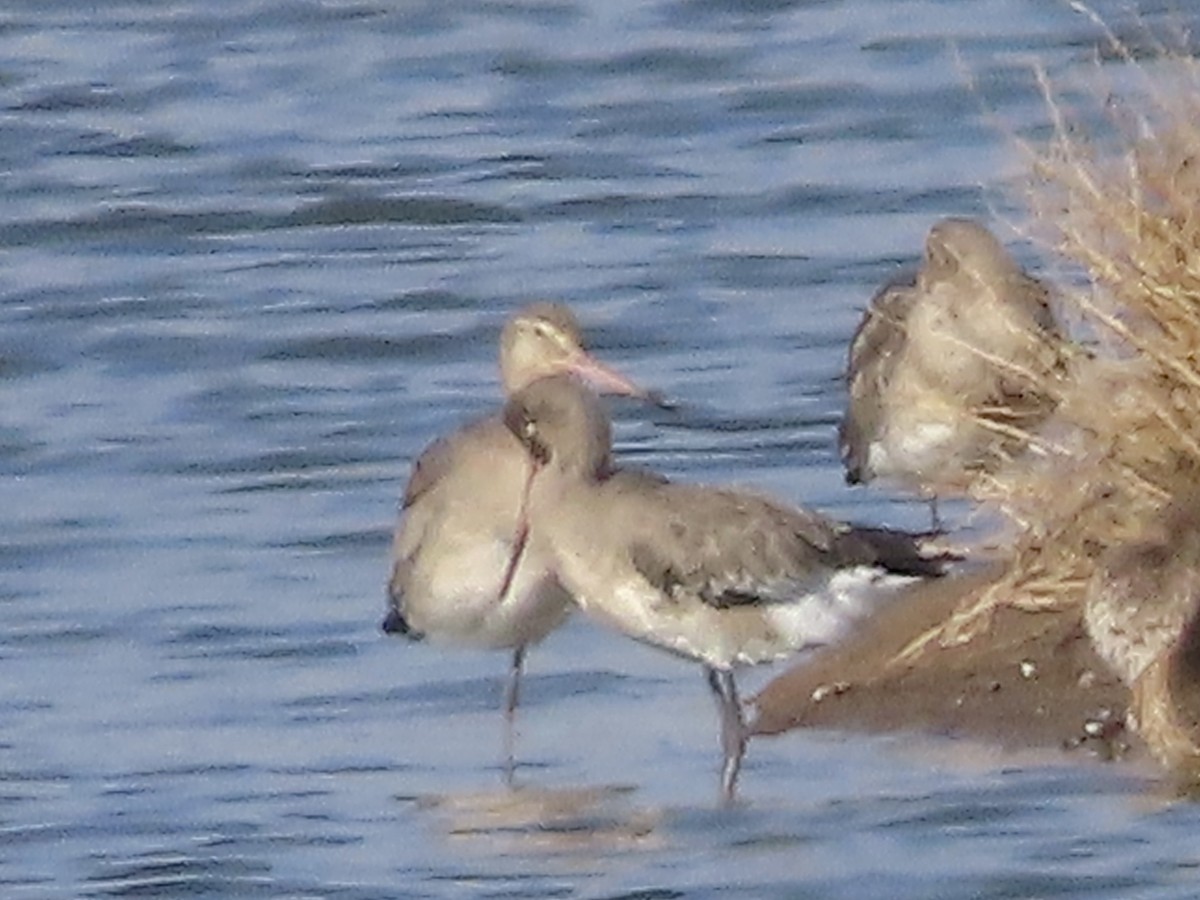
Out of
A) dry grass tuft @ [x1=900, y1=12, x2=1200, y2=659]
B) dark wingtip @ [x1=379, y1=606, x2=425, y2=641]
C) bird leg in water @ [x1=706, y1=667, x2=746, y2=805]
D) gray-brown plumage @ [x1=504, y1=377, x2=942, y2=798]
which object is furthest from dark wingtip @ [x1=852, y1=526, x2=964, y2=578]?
dark wingtip @ [x1=379, y1=606, x2=425, y2=641]

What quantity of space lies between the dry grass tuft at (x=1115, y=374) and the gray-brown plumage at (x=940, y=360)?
109 cm

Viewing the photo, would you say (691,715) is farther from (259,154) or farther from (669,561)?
(259,154)

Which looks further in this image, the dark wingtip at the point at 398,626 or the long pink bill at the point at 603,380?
the long pink bill at the point at 603,380

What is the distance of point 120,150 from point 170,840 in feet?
30.6

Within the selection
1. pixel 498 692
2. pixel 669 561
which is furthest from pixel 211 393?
pixel 669 561

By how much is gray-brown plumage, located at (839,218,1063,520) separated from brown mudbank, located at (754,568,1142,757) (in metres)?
0.88

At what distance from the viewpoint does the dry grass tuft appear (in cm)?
1034

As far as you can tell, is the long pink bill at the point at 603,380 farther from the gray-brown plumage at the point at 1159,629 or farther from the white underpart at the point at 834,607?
the gray-brown plumage at the point at 1159,629

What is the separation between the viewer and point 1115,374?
34.3ft

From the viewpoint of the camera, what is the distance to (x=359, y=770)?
1113cm

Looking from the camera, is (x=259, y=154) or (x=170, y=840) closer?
(x=170, y=840)

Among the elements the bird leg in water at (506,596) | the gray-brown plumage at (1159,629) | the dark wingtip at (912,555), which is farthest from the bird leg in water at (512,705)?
the gray-brown plumage at (1159,629)

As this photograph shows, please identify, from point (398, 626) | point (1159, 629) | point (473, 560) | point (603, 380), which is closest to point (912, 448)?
point (603, 380)

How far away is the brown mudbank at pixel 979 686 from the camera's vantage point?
10.5 metres
